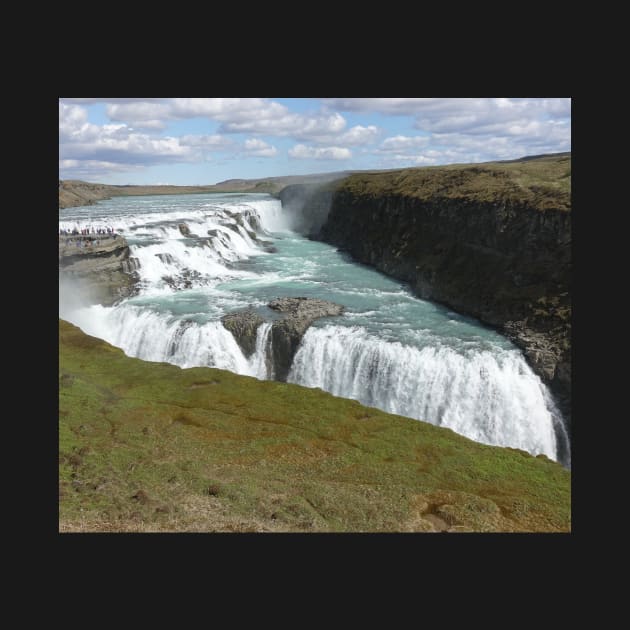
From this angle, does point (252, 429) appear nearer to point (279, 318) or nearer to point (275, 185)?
point (279, 318)

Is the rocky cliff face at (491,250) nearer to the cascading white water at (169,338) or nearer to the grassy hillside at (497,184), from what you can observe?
the grassy hillside at (497,184)

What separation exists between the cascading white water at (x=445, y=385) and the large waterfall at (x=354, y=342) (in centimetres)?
6

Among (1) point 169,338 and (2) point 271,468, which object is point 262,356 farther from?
(2) point 271,468

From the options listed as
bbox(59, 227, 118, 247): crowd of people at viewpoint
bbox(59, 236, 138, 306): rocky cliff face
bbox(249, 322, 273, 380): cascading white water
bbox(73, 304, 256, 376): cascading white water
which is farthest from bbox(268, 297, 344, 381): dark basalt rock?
bbox(59, 227, 118, 247): crowd of people at viewpoint

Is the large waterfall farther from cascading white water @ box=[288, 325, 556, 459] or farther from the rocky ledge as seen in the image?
the rocky ledge

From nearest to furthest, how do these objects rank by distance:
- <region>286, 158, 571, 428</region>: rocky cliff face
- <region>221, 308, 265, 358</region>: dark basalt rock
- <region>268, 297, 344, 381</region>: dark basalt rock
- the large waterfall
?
the large waterfall → <region>286, 158, 571, 428</region>: rocky cliff face → <region>268, 297, 344, 381</region>: dark basalt rock → <region>221, 308, 265, 358</region>: dark basalt rock

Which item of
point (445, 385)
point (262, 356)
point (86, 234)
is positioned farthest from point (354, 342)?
point (86, 234)

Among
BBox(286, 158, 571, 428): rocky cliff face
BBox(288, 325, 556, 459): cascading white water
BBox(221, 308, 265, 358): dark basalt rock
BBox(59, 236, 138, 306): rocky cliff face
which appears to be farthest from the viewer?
BBox(59, 236, 138, 306): rocky cliff face

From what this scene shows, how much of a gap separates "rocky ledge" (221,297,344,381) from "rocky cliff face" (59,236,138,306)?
43.1 feet

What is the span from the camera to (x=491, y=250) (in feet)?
144

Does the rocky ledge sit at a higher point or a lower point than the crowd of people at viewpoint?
lower

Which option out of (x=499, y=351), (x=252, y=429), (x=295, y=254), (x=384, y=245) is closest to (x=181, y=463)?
(x=252, y=429)

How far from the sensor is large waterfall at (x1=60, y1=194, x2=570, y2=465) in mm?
30703

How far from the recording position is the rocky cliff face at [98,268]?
44.7 m
